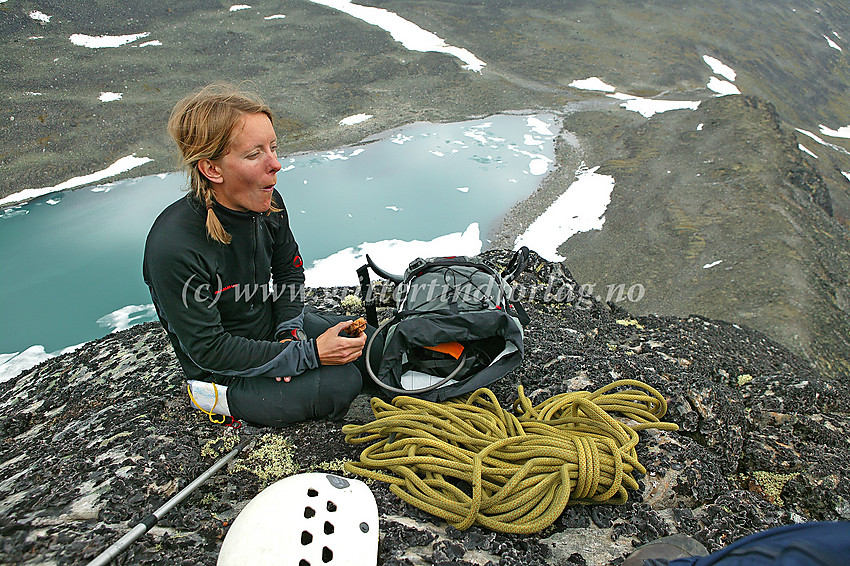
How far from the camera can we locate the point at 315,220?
10930mm

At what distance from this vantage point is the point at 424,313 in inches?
143

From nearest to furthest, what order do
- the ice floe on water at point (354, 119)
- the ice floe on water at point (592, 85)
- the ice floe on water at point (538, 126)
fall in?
the ice floe on water at point (354, 119) < the ice floe on water at point (538, 126) < the ice floe on water at point (592, 85)

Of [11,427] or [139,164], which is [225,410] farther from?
[139,164]

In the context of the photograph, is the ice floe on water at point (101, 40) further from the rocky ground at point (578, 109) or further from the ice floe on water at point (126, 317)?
the ice floe on water at point (126, 317)

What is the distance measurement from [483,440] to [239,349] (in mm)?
1524

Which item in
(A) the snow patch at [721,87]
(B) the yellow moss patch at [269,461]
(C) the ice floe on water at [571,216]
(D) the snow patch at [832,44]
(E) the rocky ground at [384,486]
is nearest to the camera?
(E) the rocky ground at [384,486]

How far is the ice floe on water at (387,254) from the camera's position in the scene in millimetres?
9039

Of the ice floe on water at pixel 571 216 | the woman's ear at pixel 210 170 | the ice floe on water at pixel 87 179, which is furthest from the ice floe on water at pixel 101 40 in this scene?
the woman's ear at pixel 210 170

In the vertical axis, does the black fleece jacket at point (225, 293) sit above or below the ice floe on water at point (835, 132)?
above

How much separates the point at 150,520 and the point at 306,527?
2.74ft

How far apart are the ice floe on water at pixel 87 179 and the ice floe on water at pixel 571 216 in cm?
948

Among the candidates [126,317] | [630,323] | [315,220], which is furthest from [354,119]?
[630,323]

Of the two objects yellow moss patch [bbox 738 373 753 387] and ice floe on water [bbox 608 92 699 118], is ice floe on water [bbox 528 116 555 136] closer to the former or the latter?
ice floe on water [bbox 608 92 699 118]

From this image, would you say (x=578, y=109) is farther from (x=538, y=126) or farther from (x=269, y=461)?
(x=269, y=461)
